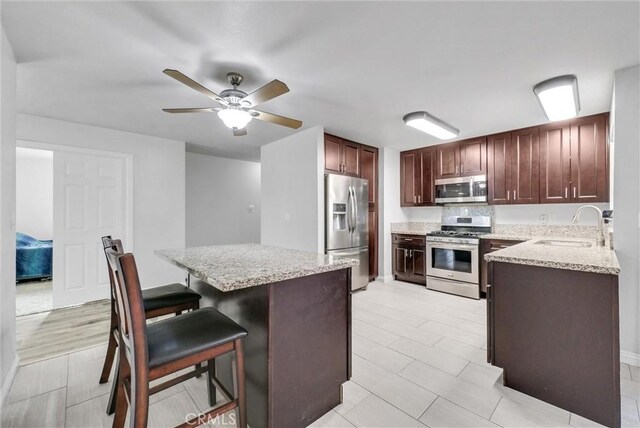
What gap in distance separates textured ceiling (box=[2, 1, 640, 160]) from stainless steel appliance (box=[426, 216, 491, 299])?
1757 millimetres

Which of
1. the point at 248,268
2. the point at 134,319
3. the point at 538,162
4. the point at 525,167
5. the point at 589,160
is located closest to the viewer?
the point at 134,319

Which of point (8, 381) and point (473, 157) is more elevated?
point (473, 157)

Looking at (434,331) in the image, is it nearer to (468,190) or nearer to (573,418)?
(573,418)

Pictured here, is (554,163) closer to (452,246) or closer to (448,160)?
(448,160)

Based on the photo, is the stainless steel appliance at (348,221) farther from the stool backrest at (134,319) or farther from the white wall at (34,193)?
the white wall at (34,193)

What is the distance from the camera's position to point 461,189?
4242 mm

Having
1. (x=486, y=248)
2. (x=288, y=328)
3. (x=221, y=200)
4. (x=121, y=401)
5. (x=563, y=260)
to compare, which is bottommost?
(x=121, y=401)

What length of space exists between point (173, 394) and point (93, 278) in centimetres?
287

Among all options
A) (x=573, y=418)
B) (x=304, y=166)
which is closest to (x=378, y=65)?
(x=304, y=166)

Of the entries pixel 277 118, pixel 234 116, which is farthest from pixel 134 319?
pixel 277 118

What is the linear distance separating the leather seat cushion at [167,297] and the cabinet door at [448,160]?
3975 millimetres

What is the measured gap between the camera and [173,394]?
185cm

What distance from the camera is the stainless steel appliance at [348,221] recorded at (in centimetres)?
380

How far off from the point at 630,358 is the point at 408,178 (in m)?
3.41
